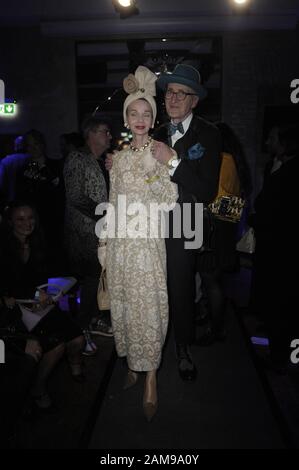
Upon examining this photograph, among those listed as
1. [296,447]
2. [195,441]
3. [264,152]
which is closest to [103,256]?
[195,441]

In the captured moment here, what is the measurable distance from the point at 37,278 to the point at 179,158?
1155 mm

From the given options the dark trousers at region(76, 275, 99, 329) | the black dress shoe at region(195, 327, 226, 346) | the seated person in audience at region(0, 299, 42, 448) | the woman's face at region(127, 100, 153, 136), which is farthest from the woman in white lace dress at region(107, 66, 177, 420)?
the dark trousers at region(76, 275, 99, 329)

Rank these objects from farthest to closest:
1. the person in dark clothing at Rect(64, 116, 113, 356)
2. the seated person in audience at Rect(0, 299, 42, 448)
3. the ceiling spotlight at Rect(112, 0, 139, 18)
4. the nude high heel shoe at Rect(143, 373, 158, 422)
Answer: the ceiling spotlight at Rect(112, 0, 139, 18)
the person in dark clothing at Rect(64, 116, 113, 356)
the nude high heel shoe at Rect(143, 373, 158, 422)
the seated person in audience at Rect(0, 299, 42, 448)

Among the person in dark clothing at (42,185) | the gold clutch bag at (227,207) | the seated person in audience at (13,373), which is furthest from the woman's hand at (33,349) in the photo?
the person in dark clothing at (42,185)

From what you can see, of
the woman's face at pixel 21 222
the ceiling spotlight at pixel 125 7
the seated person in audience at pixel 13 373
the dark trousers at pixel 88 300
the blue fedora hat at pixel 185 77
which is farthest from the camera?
the ceiling spotlight at pixel 125 7

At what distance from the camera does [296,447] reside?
201 cm

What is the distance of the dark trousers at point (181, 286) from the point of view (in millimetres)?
2561

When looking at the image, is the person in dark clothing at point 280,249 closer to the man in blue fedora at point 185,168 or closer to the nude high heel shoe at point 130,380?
the man in blue fedora at point 185,168

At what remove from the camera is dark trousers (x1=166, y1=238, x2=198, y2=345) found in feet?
8.40

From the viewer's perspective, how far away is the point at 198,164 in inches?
94.3

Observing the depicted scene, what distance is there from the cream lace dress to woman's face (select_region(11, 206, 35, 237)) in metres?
0.63

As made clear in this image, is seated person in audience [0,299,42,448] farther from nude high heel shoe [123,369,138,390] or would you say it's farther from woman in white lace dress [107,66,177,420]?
nude high heel shoe [123,369,138,390]

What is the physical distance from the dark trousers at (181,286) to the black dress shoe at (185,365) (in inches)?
2.1

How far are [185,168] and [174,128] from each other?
0.37m
